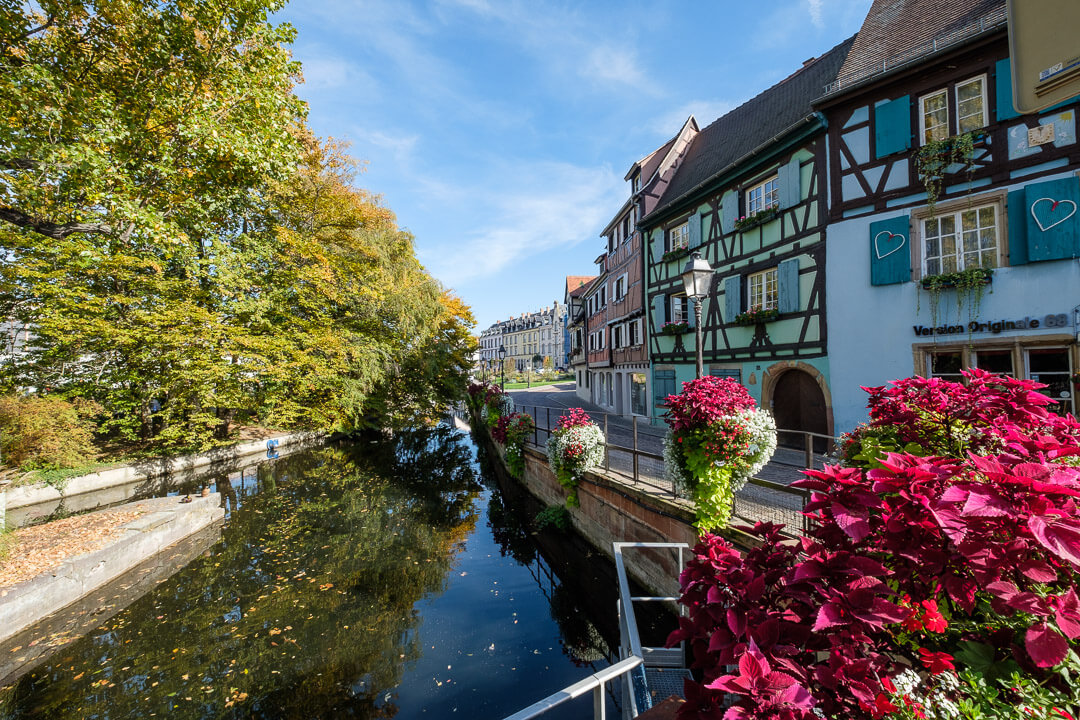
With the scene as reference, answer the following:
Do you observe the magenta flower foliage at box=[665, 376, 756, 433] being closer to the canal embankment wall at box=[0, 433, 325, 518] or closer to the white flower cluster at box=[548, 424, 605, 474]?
the white flower cluster at box=[548, 424, 605, 474]

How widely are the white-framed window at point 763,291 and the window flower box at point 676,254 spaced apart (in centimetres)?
308

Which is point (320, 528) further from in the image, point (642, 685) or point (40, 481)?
point (642, 685)

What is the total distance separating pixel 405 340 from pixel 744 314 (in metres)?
15.4

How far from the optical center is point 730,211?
1389cm

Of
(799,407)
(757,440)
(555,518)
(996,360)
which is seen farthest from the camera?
(799,407)

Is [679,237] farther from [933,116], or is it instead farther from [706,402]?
[706,402]

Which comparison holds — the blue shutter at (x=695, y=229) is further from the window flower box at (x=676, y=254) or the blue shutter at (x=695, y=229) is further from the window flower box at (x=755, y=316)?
the window flower box at (x=755, y=316)

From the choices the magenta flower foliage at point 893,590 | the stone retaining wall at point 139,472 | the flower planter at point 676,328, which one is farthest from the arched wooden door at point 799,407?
the stone retaining wall at point 139,472

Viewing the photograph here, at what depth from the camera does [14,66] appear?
662cm

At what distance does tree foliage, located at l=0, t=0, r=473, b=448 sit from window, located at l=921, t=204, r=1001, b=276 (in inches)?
545

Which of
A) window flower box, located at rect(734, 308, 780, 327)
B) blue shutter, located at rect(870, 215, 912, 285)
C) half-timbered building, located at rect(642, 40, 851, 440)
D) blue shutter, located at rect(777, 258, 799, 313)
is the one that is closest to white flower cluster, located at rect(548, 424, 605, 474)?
half-timbered building, located at rect(642, 40, 851, 440)

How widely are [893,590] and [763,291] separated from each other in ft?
42.4

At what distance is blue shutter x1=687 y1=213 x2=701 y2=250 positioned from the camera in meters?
15.2

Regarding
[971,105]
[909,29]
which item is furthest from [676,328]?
[909,29]
